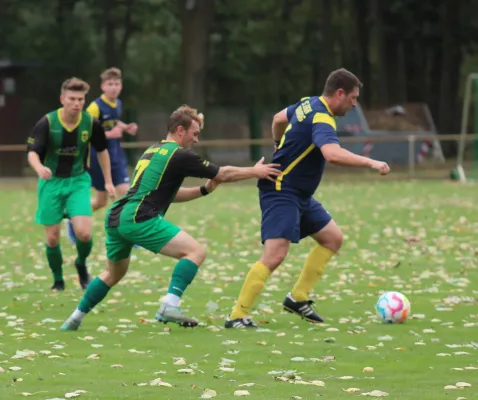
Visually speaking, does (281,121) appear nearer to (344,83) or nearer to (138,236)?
(344,83)

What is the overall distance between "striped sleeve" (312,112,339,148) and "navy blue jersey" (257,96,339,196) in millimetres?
10

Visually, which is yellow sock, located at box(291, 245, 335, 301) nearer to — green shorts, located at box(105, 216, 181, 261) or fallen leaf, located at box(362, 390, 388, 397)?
green shorts, located at box(105, 216, 181, 261)

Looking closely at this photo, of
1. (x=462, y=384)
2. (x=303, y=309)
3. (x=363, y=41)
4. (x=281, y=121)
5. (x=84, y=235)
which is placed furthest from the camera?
(x=363, y=41)

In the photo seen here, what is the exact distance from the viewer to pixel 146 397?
24.2 ft

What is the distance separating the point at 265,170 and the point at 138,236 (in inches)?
41.2

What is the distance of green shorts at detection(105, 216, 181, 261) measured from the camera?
9.83 metres

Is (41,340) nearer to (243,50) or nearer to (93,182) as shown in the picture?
(93,182)

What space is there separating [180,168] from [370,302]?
284 cm

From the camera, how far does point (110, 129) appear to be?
16422 mm

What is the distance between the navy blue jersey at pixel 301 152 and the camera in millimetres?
10133

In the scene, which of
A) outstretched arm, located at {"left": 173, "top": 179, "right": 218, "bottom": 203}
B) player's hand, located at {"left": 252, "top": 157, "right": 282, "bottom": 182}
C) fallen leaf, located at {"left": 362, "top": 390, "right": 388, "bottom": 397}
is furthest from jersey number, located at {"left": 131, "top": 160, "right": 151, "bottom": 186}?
fallen leaf, located at {"left": 362, "top": 390, "right": 388, "bottom": 397}

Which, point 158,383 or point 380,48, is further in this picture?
point 380,48

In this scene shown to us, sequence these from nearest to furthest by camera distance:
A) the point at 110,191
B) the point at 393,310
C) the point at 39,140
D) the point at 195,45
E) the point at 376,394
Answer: the point at 376,394
the point at 393,310
the point at 39,140
the point at 110,191
the point at 195,45

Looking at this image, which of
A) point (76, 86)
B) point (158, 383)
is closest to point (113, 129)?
point (76, 86)
